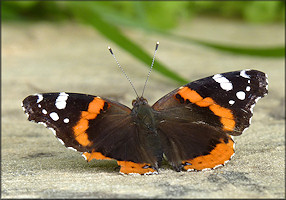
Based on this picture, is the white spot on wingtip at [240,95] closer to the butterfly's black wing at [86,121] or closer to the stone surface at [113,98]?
the stone surface at [113,98]

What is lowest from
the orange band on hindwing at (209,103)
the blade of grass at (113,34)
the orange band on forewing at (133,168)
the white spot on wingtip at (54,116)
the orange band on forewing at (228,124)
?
the orange band on forewing at (133,168)

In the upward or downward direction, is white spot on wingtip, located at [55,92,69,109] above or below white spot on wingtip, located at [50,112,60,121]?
above

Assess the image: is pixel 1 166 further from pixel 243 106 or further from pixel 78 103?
pixel 243 106

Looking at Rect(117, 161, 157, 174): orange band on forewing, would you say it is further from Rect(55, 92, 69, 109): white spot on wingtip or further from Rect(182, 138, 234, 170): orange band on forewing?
Rect(55, 92, 69, 109): white spot on wingtip

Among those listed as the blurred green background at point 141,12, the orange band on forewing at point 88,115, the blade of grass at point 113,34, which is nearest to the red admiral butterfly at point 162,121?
the orange band on forewing at point 88,115

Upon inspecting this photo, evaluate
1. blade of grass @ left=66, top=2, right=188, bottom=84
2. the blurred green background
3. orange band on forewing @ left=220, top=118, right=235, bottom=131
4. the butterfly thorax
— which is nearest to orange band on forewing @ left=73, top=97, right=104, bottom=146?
the butterfly thorax

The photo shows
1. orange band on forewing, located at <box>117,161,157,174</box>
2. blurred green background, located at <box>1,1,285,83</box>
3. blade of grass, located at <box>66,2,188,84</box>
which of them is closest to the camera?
orange band on forewing, located at <box>117,161,157,174</box>
